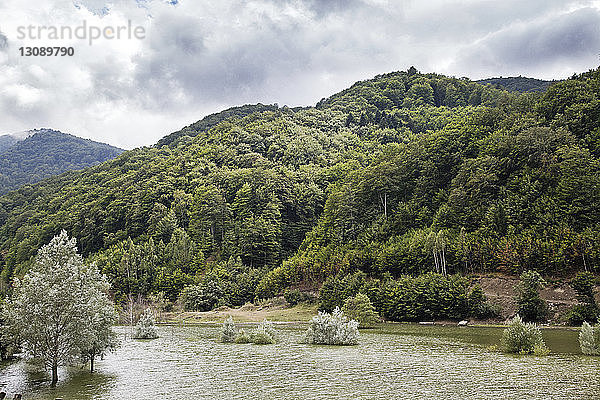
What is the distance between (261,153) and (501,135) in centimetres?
10804

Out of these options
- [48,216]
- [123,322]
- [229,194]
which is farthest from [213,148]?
[123,322]

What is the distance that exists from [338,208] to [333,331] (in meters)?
73.8

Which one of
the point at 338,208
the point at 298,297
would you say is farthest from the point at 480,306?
the point at 338,208

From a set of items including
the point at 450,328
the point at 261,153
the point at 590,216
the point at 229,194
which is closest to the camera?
the point at 450,328

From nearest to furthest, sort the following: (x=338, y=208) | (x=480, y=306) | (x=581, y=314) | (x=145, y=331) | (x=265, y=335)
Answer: (x=265, y=335), (x=581, y=314), (x=145, y=331), (x=480, y=306), (x=338, y=208)

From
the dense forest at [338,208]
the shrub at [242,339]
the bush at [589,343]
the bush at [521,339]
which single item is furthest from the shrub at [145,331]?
the bush at [589,343]

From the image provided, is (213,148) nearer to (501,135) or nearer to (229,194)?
(229,194)

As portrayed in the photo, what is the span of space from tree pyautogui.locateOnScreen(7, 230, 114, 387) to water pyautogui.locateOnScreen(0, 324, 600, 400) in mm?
2324

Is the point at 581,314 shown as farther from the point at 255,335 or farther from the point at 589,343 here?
the point at 255,335

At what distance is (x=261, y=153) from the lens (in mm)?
185000

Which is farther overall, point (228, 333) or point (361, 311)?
point (361, 311)

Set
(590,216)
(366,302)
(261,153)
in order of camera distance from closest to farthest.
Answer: (366,302) < (590,216) < (261,153)

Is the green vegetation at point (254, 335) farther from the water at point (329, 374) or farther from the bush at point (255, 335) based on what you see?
the water at point (329, 374)

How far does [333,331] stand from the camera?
152ft
